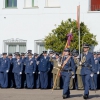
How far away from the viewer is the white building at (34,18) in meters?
25.1

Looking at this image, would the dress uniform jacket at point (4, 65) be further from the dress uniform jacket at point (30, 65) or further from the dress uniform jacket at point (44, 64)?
the dress uniform jacket at point (44, 64)

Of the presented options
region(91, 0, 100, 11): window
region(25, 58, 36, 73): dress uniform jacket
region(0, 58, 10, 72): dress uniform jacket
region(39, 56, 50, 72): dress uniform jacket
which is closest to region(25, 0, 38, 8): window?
region(91, 0, 100, 11): window

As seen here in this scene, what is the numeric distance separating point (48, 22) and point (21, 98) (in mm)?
10247

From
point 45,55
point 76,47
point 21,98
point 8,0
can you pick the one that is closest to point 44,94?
point 21,98

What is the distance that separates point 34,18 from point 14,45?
2290 mm

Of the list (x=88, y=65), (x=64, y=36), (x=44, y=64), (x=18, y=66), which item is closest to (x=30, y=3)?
(x=64, y=36)

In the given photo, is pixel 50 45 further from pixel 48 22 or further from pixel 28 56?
pixel 28 56

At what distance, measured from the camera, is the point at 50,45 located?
24328mm

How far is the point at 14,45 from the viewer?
2695 cm

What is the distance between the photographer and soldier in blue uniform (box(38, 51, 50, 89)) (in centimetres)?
1980

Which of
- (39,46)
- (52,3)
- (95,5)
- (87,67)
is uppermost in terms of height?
(52,3)

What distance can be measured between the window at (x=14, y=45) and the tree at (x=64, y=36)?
238 centimetres

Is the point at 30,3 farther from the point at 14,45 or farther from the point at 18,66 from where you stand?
the point at 18,66

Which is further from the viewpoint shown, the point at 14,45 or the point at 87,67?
the point at 14,45
